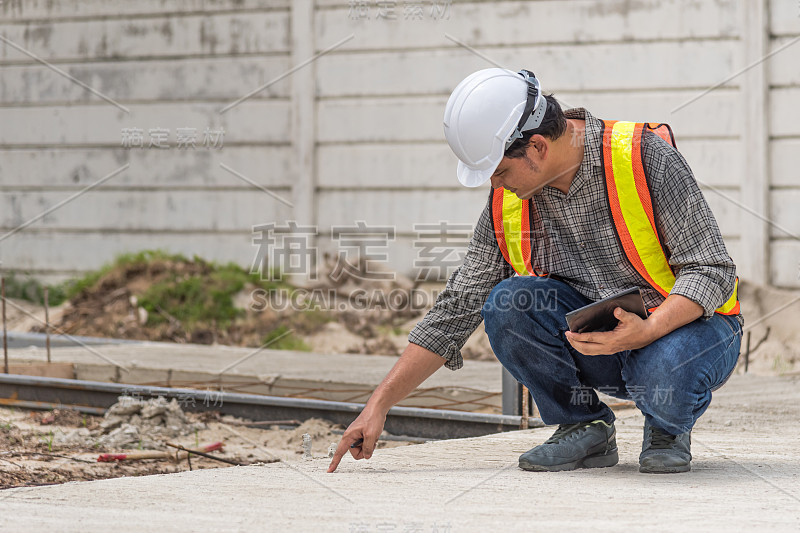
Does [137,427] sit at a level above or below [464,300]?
below

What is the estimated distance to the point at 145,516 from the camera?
5.90 feet

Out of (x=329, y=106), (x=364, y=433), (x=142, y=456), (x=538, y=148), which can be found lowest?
(x=142, y=456)

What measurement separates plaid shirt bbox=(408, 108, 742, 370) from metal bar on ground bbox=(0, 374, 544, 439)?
104 cm

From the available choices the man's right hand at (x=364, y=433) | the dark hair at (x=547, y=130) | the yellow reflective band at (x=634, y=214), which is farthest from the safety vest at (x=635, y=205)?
the man's right hand at (x=364, y=433)

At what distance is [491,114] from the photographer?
2045 millimetres

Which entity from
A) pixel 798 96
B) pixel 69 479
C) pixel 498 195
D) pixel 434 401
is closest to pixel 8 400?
pixel 69 479

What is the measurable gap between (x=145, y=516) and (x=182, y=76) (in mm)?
5680

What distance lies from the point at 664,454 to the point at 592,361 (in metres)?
0.29

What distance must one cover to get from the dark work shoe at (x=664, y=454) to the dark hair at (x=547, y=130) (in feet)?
2.51

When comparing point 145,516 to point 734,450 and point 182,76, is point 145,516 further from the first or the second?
point 182,76

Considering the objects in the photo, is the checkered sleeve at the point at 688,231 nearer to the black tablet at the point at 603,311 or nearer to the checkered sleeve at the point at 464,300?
the black tablet at the point at 603,311

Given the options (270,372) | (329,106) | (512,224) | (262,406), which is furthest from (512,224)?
(329,106)

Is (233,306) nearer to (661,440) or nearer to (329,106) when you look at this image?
(329,106)

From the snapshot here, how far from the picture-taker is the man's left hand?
1911 millimetres
